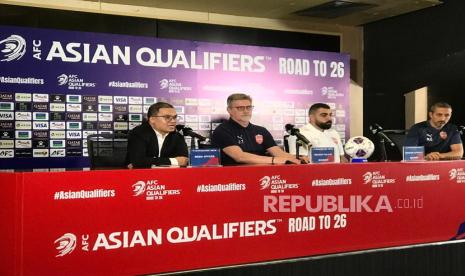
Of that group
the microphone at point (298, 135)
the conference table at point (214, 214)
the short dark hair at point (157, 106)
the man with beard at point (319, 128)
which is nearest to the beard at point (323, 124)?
the man with beard at point (319, 128)

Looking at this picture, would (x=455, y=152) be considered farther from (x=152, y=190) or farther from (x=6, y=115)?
(x=6, y=115)

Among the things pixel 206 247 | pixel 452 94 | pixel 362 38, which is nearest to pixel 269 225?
pixel 206 247

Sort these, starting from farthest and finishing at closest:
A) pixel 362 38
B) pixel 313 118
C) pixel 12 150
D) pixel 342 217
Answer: pixel 362 38, pixel 12 150, pixel 313 118, pixel 342 217

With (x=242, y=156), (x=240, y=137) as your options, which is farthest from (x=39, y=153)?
(x=242, y=156)

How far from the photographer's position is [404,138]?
4.65m

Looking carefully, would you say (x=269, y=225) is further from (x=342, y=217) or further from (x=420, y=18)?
(x=420, y=18)

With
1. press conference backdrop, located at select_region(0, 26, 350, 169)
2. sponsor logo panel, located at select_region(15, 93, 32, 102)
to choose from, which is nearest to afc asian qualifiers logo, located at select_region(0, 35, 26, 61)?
press conference backdrop, located at select_region(0, 26, 350, 169)

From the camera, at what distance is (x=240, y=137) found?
371 cm

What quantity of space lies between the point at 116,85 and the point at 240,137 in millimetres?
1575

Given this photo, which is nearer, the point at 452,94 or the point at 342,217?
the point at 342,217

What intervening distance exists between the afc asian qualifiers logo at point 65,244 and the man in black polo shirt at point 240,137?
172 cm

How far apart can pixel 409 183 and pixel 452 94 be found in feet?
10.0

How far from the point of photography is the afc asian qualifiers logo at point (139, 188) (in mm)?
2012

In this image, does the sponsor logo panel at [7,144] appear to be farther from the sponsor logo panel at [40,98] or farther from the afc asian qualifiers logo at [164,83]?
the afc asian qualifiers logo at [164,83]
